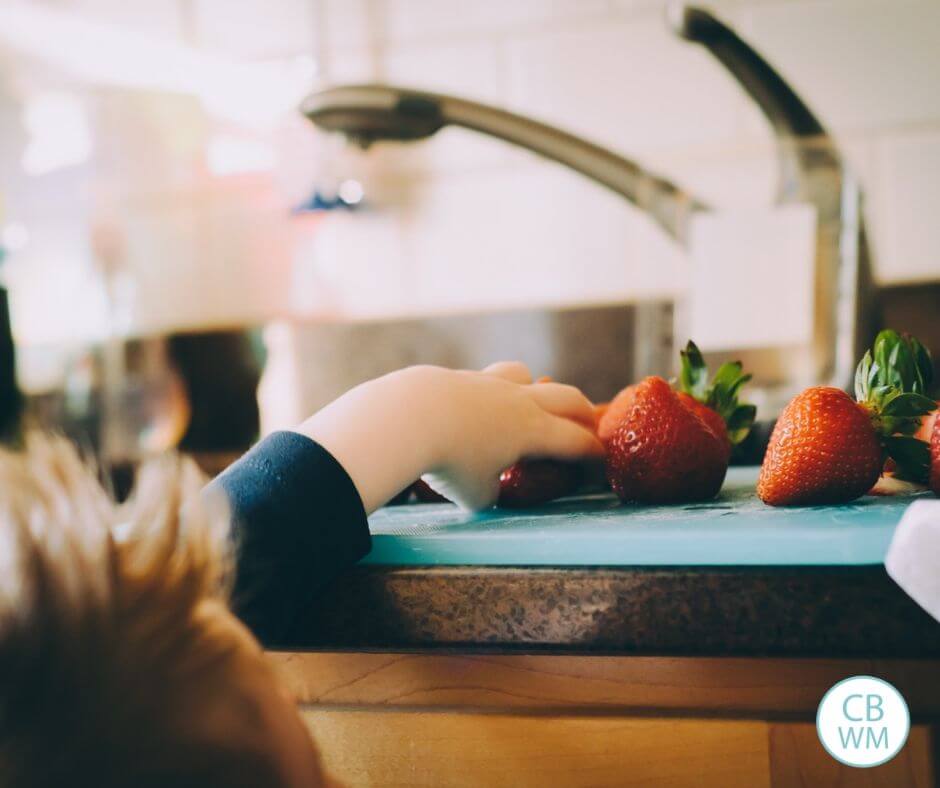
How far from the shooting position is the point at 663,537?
310 mm

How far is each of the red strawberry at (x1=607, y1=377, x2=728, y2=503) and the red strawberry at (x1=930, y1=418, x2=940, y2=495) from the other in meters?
0.09

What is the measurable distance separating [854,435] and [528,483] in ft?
0.53

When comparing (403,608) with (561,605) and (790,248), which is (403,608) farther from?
(790,248)

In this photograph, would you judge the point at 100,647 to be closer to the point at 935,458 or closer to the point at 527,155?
the point at 935,458

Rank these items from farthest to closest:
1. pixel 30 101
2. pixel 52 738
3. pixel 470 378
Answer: pixel 30 101
pixel 470 378
pixel 52 738

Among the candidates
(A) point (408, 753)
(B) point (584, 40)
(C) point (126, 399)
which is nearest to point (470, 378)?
(A) point (408, 753)

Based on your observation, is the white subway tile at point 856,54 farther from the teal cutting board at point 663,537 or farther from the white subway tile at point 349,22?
the teal cutting board at point 663,537

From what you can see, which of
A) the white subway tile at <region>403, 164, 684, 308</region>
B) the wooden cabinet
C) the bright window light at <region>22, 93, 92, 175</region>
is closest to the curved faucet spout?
the white subway tile at <region>403, 164, 684, 308</region>

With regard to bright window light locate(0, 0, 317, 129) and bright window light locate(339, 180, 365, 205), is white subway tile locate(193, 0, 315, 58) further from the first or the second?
bright window light locate(339, 180, 365, 205)

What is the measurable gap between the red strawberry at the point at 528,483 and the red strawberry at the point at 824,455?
11cm

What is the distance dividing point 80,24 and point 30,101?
0.18 metres

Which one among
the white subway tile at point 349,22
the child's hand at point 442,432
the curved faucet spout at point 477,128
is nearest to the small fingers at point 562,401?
the child's hand at point 442,432

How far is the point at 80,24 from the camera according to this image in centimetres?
138

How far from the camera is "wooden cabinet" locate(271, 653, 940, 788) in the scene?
0.31m
